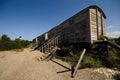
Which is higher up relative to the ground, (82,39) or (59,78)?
(82,39)

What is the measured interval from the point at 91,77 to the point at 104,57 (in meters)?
3.10

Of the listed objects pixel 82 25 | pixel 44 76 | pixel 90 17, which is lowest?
pixel 44 76

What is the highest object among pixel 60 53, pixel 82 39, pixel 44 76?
pixel 82 39

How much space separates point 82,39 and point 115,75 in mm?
4702

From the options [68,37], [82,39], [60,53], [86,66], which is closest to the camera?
[86,66]

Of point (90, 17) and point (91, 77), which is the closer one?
point (91, 77)

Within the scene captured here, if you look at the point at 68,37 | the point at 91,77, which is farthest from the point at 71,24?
the point at 91,77

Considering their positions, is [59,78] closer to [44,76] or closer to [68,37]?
[44,76]

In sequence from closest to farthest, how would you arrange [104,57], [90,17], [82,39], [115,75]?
[115,75] < [104,57] < [90,17] < [82,39]

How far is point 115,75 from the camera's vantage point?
5566 mm

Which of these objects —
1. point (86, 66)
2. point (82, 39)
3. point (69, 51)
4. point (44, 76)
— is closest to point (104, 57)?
point (86, 66)

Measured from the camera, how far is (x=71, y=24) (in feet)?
38.5

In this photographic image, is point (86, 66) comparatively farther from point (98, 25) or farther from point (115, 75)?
point (98, 25)

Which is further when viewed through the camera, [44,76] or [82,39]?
[82,39]
